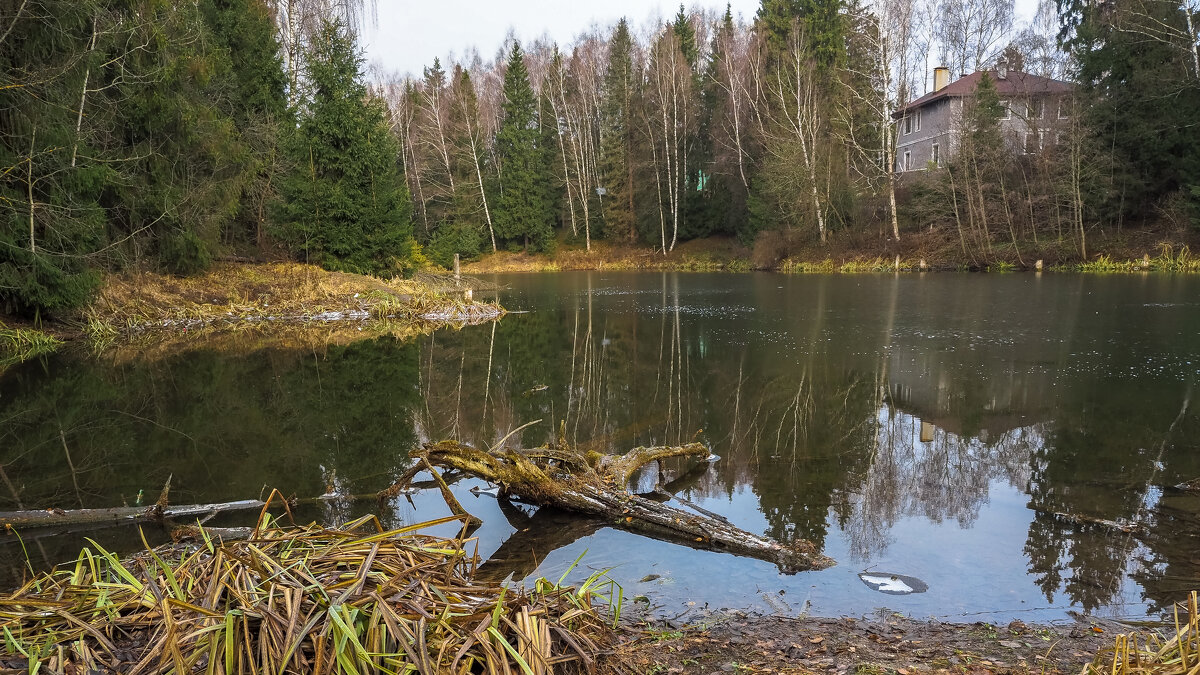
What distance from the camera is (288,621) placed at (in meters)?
2.12

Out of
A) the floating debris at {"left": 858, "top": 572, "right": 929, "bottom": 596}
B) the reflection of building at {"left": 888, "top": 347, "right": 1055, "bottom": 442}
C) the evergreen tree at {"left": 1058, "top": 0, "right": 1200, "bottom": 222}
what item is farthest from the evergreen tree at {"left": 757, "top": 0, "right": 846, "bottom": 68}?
the floating debris at {"left": 858, "top": 572, "right": 929, "bottom": 596}

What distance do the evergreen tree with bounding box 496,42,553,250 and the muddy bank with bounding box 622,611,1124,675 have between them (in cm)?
4390

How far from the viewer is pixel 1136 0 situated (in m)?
27.0

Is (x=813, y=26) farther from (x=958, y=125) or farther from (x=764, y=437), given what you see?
(x=764, y=437)

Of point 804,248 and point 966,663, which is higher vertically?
point 804,248

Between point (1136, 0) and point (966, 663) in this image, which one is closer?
point (966, 663)

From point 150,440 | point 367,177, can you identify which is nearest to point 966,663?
point 150,440

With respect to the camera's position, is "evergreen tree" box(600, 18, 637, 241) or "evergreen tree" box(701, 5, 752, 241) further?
"evergreen tree" box(600, 18, 637, 241)

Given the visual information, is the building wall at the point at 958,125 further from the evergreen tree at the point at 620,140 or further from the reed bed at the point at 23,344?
the reed bed at the point at 23,344

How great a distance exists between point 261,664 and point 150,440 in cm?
699

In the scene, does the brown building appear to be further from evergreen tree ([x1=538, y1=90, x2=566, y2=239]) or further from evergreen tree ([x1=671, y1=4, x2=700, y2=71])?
evergreen tree ([x1=538, y1=90, x2=566, y2=239])

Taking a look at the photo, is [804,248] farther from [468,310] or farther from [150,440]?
[150,440]

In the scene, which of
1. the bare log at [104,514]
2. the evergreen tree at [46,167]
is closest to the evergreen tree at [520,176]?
the evergreen tree at [46,167]

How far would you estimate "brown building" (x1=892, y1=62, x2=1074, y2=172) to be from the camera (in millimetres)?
30469
